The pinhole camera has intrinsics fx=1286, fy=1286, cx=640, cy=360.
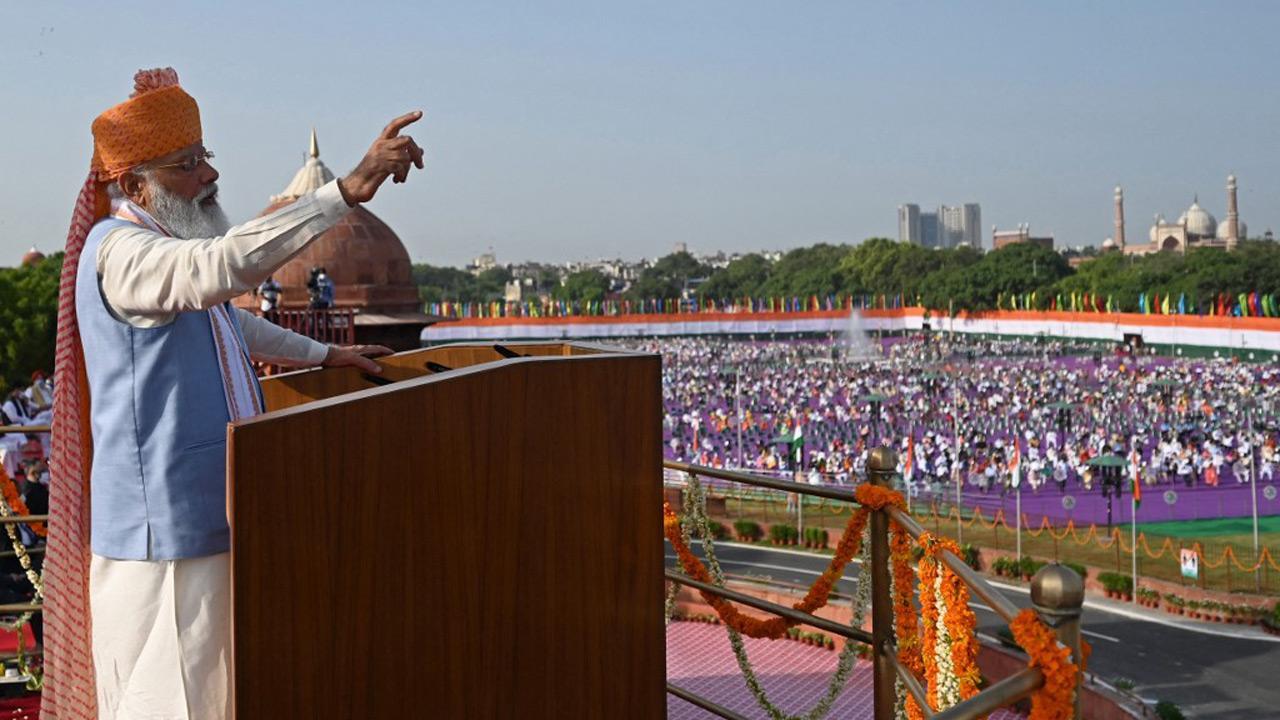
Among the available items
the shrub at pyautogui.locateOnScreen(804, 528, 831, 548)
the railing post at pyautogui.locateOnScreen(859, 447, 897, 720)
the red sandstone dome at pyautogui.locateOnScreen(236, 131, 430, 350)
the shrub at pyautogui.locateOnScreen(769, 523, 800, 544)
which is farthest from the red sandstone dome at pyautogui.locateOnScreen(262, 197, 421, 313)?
the railing post at pyautogui.locateOnScreen(859, 447, 897, 720)

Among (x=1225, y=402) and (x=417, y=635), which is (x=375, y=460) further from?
(x=1225, y=402)

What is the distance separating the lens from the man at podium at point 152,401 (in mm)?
1783

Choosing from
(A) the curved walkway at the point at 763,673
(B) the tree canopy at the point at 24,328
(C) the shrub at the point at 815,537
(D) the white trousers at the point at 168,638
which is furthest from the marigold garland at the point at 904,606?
(B) the tree canopy at the point at 24,328

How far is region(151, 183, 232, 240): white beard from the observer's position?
2010mm

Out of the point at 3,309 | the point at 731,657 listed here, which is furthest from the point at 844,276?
the point at 731,657

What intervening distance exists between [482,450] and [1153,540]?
18.0 meters

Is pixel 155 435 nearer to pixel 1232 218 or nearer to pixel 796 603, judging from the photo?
pixel 796 603

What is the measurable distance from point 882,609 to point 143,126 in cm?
161

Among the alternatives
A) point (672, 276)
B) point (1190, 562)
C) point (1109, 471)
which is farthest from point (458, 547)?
point (672, 276)

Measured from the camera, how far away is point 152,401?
72.7 inches

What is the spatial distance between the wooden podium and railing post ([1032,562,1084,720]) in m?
0.66

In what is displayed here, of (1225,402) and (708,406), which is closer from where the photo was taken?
(1225,402)

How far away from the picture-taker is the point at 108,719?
190 cm

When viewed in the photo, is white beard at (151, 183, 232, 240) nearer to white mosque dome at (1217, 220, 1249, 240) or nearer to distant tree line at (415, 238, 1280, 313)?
distant tree line at (415, 238, 1280, 313)
